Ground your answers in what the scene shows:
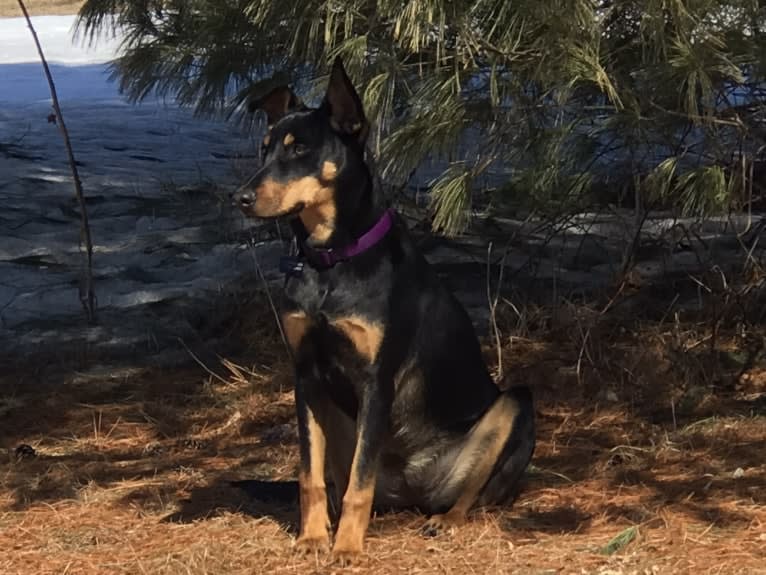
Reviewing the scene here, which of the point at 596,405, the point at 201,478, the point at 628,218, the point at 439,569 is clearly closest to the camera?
the point at 439,569

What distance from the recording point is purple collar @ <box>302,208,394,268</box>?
396cm

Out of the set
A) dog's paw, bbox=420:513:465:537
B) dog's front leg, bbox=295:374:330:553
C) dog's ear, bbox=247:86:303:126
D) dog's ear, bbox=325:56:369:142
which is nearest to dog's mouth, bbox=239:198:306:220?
dog's ear, bbox=325:56:369:142

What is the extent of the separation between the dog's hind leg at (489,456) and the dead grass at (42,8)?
A: 2240cm

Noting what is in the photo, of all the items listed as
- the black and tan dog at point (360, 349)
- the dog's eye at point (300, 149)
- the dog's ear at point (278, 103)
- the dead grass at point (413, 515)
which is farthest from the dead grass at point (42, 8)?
the dog's eye at point (300, 149)

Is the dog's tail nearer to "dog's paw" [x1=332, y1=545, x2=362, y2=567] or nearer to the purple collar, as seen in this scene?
"dog's paw" [x1=332, y1=545, x2=362, y2=567]

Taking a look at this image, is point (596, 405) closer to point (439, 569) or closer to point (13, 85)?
point (439, 569)

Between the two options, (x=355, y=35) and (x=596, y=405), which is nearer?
(x=355, y=35)

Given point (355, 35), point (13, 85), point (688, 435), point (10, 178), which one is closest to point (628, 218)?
point (688, 435)

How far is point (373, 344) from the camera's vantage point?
3.94 metres

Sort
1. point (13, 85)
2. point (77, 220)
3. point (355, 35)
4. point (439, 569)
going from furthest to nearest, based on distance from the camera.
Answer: point (13, 85), point (77, 220), point (355, 35), point (439, 569)

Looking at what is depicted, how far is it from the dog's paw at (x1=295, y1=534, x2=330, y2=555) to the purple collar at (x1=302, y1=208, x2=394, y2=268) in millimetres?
830

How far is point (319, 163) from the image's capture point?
153 inches

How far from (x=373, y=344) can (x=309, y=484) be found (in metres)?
0.49

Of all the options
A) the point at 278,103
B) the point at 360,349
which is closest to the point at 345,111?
the point at 278,103
